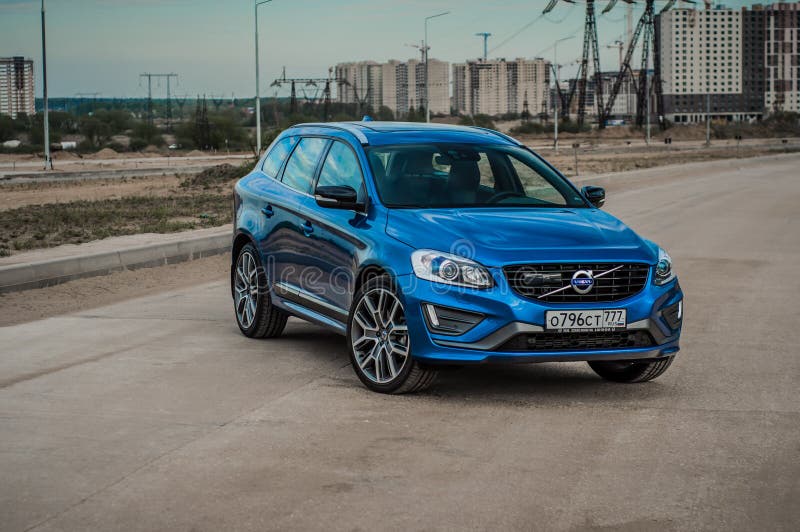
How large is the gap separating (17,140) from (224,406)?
10586 cm

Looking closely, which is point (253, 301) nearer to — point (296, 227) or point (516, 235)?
→ point (296, 227)

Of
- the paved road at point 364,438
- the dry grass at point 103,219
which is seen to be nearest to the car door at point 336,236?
the paved road at point 364,438

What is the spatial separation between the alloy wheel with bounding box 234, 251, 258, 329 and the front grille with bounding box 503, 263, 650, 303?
3.19 metres

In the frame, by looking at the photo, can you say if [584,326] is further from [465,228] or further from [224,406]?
[224,406]

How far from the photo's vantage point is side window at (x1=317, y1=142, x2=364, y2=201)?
8.32 m

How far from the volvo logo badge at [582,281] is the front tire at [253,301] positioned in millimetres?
3187

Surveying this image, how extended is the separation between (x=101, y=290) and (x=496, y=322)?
7.50 m

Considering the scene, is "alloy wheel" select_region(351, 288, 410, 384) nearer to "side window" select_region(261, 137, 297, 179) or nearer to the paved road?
the paved road

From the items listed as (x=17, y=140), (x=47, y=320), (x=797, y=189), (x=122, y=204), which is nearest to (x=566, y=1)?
(x=17, y=140)

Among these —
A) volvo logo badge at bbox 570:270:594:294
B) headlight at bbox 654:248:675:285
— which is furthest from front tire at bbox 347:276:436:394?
headlight at bbox 654:248:675:285

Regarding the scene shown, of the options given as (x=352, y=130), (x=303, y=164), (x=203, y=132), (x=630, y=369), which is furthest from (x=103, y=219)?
(x=203, y=132)

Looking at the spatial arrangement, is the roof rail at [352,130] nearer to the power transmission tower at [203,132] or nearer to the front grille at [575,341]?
the front grille at [575,341]

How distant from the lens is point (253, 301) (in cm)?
975

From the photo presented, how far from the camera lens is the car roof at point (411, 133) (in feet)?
28.0
